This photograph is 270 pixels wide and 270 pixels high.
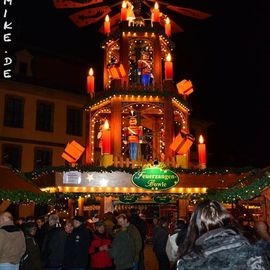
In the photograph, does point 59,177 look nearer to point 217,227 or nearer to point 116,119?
point 116,119

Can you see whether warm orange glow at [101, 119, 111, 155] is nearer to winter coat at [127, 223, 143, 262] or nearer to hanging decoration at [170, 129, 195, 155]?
hanging decoration at [170, 129, 195, 155]

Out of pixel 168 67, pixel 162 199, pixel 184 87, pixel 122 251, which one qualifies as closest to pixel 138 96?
pixel 168 67

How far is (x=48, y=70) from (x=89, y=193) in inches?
569

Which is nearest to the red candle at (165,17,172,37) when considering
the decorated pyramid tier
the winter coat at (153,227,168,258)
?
the decorated pyramid tier

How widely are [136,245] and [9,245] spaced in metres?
3.46

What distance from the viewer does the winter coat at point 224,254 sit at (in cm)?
253

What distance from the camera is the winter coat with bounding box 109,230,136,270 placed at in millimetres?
8219

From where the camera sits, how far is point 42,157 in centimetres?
2812

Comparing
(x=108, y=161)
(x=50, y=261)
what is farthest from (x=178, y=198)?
(x=50, y=261)

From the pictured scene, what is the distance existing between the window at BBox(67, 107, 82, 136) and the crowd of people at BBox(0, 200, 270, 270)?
698 inches

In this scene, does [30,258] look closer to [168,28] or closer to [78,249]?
[78,249]

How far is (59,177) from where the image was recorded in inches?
642

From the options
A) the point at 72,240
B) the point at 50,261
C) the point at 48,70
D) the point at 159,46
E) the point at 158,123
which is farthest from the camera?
the point at 48,70

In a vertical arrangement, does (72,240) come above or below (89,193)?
below
